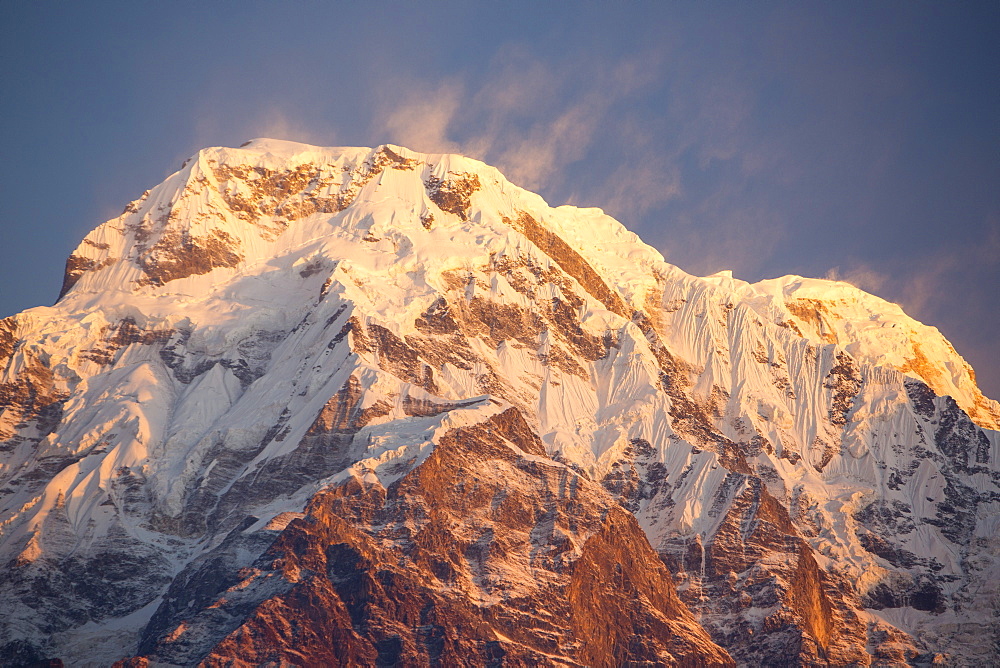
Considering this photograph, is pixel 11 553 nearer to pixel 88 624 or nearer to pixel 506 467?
pixel 88 624

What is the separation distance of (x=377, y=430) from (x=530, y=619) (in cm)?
3715

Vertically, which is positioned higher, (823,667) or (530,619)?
(823,667)

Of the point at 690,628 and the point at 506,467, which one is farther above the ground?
the point at 506,467

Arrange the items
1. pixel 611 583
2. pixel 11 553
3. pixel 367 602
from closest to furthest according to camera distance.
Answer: pixel 367 602
pixel 611 583
pixel 11 553

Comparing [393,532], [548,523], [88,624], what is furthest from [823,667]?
[88,624]

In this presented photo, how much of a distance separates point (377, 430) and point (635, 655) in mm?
44225

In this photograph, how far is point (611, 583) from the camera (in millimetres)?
184750

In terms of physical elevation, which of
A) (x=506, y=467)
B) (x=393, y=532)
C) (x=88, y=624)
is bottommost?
(x=88, y=624)

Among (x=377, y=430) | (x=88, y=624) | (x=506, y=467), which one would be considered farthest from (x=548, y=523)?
(x=88, y=624)

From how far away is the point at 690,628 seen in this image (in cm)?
18650

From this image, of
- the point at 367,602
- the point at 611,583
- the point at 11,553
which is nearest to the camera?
the point at 367,602

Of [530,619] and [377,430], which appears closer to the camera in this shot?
[530,619]

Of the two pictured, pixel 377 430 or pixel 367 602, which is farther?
pixel 377 430

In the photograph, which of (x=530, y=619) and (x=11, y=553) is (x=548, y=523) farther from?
(x=11, y=553)
